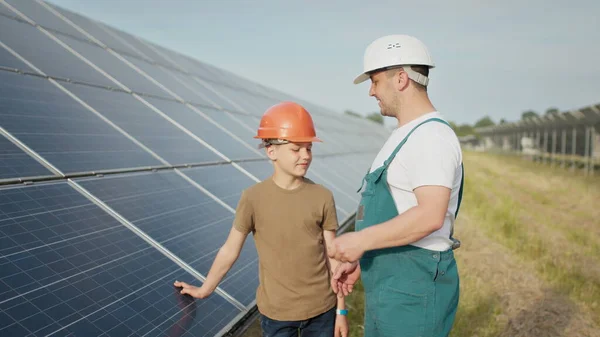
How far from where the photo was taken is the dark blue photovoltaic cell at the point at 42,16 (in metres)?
7.36

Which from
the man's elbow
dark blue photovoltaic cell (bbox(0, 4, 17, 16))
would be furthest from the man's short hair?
dark blue photovoltaic cell (bbox(0, 4, 17, 16))

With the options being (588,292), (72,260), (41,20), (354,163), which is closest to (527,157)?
(354,163)

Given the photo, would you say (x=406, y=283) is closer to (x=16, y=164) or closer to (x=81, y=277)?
(x=81, y=277)

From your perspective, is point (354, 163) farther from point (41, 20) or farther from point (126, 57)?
point (41, 20)

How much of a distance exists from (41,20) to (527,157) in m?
39.3

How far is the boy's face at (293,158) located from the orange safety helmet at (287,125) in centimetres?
5

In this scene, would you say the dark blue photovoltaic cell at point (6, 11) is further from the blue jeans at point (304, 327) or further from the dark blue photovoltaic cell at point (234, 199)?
the blue jeans at point (304, 327)

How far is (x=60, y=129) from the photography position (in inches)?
178

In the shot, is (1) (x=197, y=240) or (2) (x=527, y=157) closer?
(1) (x=197, y=240)

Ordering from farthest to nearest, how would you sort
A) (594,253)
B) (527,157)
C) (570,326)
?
(527,157) → (594,253) → (570,326)

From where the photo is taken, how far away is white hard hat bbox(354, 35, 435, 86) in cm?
266

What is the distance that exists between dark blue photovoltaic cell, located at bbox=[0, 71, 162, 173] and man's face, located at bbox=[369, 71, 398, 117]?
8.41 ft

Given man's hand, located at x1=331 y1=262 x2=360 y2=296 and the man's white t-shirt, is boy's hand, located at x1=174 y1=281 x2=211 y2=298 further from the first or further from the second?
the man's white t-shirt

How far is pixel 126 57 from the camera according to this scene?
8844 millimetres
